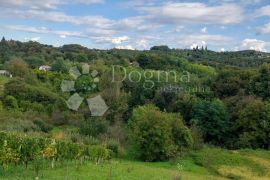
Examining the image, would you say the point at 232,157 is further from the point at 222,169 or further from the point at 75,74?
the point at 75,74

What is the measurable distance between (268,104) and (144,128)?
17.3 meters

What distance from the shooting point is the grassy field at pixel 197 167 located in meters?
25.3

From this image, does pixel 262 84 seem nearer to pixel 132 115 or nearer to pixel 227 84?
pixel 227 84

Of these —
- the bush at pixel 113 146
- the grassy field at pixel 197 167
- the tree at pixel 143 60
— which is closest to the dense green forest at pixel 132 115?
the bush at pixel 113 146

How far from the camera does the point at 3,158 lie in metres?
21.8

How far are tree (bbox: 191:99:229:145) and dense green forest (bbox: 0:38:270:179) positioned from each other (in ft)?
0.42

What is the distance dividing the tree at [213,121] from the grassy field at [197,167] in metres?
8.08

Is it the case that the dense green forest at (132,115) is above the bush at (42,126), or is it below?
above

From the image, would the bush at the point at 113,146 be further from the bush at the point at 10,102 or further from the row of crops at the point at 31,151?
the bush at the point at 10,102

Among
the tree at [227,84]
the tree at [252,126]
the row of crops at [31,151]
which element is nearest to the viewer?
the row of crops at [31,151]

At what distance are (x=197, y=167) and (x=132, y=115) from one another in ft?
59.7

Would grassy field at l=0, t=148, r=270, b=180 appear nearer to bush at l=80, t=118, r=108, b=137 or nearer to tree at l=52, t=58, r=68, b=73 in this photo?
bush at l=80, t=118, r=108, b=137

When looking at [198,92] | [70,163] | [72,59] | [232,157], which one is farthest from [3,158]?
[72,59]

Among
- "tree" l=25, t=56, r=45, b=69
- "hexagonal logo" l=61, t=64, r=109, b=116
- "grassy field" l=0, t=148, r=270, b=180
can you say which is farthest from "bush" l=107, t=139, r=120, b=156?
"tree" l=25, t=56, r=45, b=69
